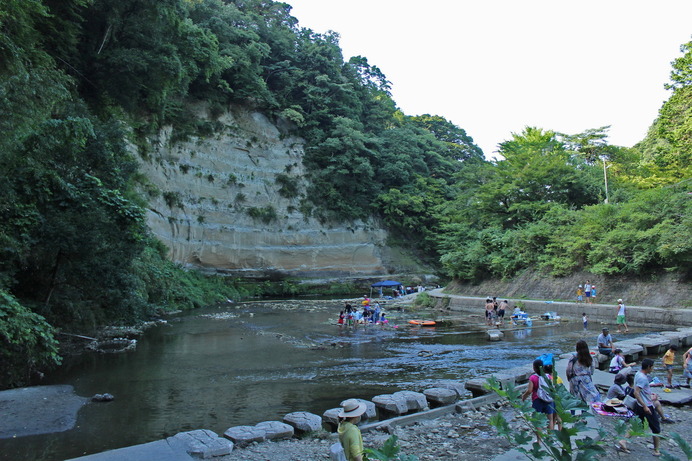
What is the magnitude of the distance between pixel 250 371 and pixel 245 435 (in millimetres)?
5895

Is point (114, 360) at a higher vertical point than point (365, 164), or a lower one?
lower

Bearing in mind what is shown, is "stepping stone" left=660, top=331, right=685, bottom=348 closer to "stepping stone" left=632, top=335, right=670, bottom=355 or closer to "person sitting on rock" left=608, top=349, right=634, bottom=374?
"stepping stone" left=632, top=335, right=670, bottom=355

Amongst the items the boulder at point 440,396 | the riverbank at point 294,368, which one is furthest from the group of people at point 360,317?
the boulder at point 440,396

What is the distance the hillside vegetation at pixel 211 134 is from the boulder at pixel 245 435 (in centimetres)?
475

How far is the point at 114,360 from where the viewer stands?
13.7 m

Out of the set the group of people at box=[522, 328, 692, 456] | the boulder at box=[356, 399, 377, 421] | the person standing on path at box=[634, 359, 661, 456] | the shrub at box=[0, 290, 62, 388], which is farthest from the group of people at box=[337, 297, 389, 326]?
the person standing on path at box=[634, 359, 661, 456]

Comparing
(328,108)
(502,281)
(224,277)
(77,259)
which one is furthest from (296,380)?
(328,108)

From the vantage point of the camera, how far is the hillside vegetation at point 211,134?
1177 centimetres

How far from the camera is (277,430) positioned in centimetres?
678

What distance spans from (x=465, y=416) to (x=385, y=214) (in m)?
43.2

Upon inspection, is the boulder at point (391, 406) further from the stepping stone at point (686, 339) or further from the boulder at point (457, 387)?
the stepping stone at point (686, 339)

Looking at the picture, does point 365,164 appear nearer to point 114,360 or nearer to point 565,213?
point 565,213

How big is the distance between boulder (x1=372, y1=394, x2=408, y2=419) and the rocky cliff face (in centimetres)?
3023

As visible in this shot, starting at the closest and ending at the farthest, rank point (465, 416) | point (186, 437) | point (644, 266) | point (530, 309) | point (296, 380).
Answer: point (186, 437) → point (465, 416) → point (296, 380) → point (644, 266) → point (530, 309)
